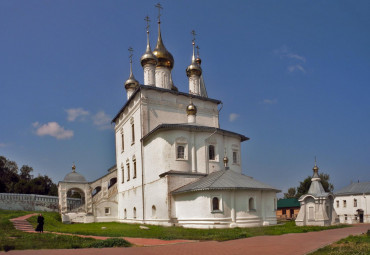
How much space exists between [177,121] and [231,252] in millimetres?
16505

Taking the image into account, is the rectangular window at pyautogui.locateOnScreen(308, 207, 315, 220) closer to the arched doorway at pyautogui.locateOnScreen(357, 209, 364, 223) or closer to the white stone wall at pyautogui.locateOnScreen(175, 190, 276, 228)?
the white stone wall at pyautogui.locateOnScreen(175, 190, 276, 228)

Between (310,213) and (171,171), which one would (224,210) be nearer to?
(171,171)

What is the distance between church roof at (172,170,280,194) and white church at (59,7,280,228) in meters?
0.05

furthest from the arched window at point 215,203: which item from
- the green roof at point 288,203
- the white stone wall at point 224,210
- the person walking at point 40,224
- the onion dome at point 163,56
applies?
the green roof at point 288,203

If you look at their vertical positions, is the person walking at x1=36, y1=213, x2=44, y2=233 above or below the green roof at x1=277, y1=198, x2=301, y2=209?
above

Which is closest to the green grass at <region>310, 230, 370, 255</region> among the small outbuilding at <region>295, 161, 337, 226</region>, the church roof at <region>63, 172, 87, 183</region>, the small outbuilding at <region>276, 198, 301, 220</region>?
the small outbuilding at <region>295, 161, 337, 226</region>

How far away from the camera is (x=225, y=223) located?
59.8ft

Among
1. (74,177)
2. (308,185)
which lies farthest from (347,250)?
(308,185)

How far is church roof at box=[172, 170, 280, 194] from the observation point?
18359 mm

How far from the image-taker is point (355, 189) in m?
38.6

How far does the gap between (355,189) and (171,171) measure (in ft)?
88.3

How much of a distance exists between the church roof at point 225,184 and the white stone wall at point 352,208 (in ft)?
70.3

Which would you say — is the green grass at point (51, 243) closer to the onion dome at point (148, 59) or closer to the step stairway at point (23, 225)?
the step stairway at point (23, 225)

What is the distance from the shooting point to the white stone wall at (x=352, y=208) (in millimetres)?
36438
